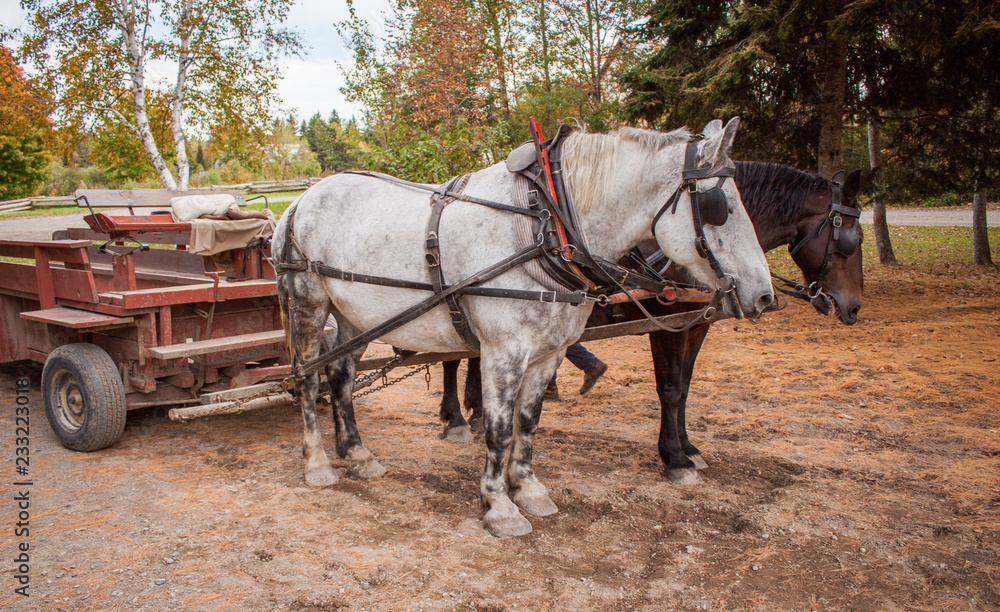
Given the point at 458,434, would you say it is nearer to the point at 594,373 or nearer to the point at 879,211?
the point at 594,373

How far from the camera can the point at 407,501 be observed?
362 centimetres

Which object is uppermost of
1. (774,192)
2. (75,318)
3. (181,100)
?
(181,100)

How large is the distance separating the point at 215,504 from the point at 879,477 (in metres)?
3.97

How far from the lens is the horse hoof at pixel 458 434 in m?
4.68

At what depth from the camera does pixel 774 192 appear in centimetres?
368

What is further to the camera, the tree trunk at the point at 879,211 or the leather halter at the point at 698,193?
the tree trunk at the point at 879,211

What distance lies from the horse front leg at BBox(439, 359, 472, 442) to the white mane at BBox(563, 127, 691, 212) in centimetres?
206

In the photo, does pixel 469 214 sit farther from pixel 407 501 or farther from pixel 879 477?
pixel 879 477

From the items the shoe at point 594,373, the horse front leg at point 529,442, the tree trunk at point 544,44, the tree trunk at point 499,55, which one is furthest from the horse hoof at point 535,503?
the tree trunk at point 544,44

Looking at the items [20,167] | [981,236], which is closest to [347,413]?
[981,236]

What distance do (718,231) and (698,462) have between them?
1881 millimetres

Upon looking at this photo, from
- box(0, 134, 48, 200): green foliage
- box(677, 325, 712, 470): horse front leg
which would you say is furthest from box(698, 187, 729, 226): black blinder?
box(0, 134, 48, 200): green foliage

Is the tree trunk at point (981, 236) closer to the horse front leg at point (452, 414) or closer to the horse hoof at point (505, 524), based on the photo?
the horse front leg at point (452, 414)

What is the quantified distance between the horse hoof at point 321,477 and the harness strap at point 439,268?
1.39 m
